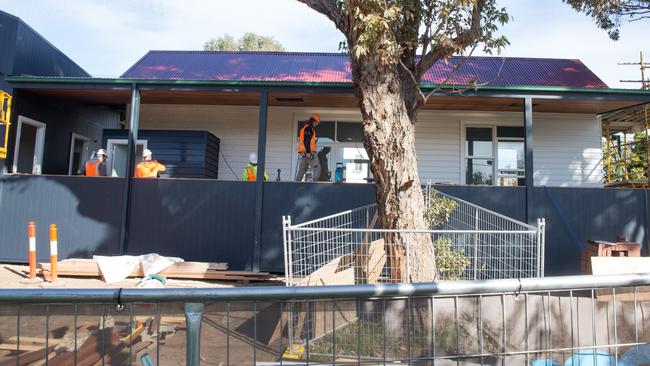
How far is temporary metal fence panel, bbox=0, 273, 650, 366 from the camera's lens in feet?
6.91

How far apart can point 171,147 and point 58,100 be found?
10.9 feet

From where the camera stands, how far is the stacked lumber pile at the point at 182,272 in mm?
8477

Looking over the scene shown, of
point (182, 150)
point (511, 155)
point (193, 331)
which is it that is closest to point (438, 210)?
point (193, 331)

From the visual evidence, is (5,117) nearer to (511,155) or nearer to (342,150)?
(342,150)

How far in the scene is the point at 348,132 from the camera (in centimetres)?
1149

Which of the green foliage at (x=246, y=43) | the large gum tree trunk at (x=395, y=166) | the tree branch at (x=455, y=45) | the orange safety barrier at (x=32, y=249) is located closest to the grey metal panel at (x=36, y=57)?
the orange safety barrier at (x=32, y=249)

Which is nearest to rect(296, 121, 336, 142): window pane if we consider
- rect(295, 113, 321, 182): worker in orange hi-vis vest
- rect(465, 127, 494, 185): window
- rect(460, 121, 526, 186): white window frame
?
rect(295, 113, 321, 182): worker in orange hi-vis vest

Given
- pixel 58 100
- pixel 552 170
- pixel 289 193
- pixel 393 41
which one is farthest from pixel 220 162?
pixel 552 170

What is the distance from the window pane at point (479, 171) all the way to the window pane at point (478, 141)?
0.70 feet

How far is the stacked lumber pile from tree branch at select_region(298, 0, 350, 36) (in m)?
5.03

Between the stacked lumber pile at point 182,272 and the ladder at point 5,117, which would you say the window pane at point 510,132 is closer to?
the stacked lumber pile at point 182,272

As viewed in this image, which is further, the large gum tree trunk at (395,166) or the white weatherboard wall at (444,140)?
the white weatherboard wall at (444,140)

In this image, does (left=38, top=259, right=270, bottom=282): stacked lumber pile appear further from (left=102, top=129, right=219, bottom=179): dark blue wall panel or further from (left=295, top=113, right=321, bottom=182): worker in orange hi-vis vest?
(left=102, top=129, right=219, bottom=179): dark blue wall panel

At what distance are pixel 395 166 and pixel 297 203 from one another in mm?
4148
